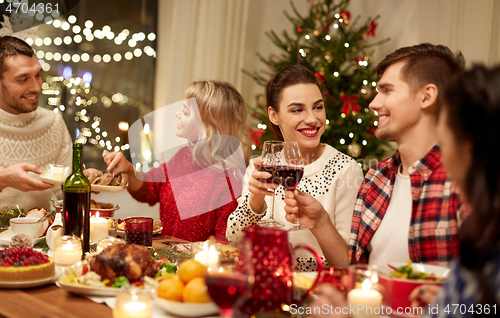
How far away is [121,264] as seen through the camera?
110 cm

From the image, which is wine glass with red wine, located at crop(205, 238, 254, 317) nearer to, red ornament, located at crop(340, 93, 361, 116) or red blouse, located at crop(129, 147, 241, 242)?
red blouse, located at crop(129, 147, 241, 242)

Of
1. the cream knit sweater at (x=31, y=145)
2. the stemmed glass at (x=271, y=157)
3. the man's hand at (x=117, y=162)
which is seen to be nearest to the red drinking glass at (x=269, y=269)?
the stemmed glass at (x=271, y=157)

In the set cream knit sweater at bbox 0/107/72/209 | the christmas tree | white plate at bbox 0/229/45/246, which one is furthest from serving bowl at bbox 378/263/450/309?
the christmas tree

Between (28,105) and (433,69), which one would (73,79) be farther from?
(433,69)

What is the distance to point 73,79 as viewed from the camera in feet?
12.7

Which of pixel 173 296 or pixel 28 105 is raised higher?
pixel 28 105

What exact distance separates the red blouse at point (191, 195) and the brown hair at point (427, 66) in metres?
1.15

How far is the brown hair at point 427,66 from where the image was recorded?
5.07 feet

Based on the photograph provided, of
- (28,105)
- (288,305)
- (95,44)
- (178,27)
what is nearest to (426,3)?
(178,27)

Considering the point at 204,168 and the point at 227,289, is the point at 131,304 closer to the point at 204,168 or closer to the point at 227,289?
the point at 227,289

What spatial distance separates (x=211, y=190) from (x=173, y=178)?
35 centimetres

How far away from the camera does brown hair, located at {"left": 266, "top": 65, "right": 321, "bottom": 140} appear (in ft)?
6.91

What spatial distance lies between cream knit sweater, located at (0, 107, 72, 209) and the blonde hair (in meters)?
1.07

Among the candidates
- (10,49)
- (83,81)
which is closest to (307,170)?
(10,49)
